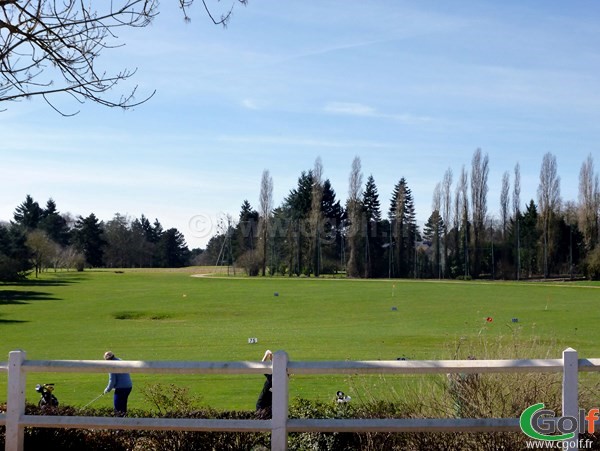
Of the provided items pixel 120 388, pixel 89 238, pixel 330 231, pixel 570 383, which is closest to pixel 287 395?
pixel 570 383

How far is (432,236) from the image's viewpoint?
11419cm

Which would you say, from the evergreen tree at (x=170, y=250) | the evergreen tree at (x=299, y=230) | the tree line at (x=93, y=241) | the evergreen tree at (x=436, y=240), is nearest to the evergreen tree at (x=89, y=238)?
the tree line at (x=93, y=241)

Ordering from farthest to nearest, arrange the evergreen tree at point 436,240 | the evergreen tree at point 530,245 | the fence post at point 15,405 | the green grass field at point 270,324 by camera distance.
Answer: the evergreen tree at point 436,240 → the evergreen tree at point 530,245 → the green grass field at point 270,324 → the fence post at point 15,405

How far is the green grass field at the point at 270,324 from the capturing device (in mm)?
21297

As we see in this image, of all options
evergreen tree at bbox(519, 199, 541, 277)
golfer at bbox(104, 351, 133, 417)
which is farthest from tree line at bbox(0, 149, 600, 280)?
golfer at bbox(104, 351, 133, 417)

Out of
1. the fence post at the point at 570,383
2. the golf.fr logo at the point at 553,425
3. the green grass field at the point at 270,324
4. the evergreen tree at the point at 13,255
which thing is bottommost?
the green grass field at the point at 270,324

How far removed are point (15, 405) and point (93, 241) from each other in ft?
414

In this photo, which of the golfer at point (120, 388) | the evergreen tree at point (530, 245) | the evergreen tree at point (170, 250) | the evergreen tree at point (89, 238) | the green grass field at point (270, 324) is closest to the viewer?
the golfer at point (120, 388)

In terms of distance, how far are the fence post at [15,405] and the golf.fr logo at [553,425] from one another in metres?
4.45

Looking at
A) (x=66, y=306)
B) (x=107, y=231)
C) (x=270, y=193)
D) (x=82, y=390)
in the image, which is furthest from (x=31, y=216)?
(x=82, y=390)

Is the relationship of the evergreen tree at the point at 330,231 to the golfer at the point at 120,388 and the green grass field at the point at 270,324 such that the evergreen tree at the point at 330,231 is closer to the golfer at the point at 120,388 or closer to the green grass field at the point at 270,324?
the green grass field at the point at 270,324

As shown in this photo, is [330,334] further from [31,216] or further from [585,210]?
[31,216]

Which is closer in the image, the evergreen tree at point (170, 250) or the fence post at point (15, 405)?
the fence post at point (15, 405)

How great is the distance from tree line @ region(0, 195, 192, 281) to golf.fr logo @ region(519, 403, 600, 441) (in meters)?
93.8
